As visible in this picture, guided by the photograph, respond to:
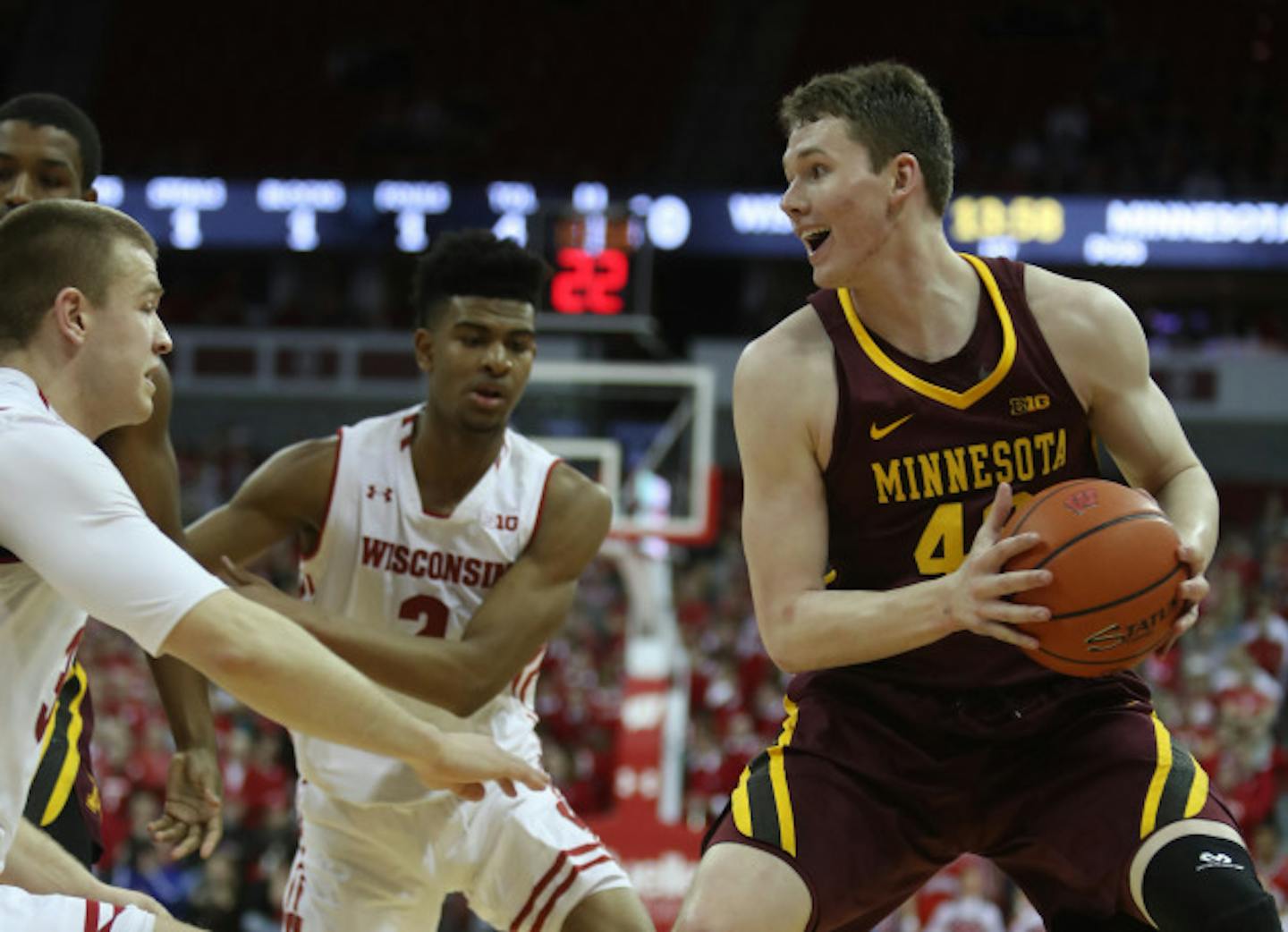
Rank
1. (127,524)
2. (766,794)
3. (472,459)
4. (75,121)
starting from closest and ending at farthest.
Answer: (127,524), (766,794), (75,121), (472,459)

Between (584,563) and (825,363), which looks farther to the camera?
(584,563)

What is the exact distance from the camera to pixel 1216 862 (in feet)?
11.2

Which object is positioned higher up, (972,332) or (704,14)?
(704,14)

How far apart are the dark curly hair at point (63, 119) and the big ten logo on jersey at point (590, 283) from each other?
717 centimetres

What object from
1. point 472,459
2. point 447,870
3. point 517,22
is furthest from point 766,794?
point 517,22

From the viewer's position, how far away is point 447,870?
4.65 m

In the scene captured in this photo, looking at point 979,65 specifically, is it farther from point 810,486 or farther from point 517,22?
point 810,486

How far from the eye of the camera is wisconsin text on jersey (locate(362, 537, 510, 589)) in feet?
15.9

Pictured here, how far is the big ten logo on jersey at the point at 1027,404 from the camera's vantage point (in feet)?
12.4

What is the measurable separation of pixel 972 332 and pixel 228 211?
15.0 meters

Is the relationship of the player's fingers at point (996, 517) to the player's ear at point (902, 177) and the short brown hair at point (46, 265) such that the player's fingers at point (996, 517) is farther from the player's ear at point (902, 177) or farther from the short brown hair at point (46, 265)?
the short brown hair at point (46, 265)

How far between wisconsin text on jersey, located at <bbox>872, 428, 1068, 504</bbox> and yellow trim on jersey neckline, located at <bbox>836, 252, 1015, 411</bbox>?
0.35 feet

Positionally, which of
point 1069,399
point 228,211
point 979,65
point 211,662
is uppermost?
point 979,65

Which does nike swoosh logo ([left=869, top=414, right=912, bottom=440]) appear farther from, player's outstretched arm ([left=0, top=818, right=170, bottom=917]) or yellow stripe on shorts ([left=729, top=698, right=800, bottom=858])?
player's outstretched arm ([left=0, top=818, right=170, bottom=917])
